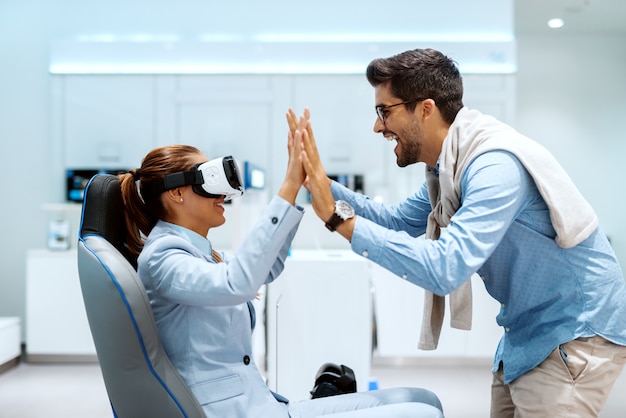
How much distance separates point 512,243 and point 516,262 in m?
0.05

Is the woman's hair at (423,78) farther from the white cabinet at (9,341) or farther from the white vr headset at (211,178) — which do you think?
the white cabinet at (9,341)

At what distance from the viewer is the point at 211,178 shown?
1.34 metres

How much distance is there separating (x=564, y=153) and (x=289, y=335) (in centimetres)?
492

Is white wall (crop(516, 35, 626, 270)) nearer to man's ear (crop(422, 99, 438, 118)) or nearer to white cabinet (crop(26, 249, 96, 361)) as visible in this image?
white cabinet (crop(26, 249, 96, 361))


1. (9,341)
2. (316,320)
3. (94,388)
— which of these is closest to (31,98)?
(9,341)

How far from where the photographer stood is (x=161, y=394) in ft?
3.70

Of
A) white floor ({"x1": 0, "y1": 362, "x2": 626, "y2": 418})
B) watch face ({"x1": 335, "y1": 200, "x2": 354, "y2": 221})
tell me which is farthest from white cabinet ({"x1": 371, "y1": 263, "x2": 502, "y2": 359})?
watch face ({"x1": 335, "y1": 200, "x2": 354, "y2": 221})

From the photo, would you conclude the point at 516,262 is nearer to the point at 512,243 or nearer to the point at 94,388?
the point at 512,243

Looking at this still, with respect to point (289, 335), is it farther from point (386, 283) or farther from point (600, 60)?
point (600, 60)

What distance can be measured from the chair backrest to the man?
45 centimetres

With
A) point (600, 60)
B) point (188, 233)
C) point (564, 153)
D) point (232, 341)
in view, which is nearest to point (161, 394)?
point (232, 341)

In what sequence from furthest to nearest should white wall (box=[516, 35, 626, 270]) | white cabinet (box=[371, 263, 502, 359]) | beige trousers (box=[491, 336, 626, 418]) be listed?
white wall (box=[516, 35, 626, 270])
white cabinet (box=[371, 263, 502, 359])
beige trousers (box=[491, 336, 626, 418])

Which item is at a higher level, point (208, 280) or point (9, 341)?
point (208, 280)

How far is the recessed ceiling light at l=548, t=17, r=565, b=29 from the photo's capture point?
593 cm
